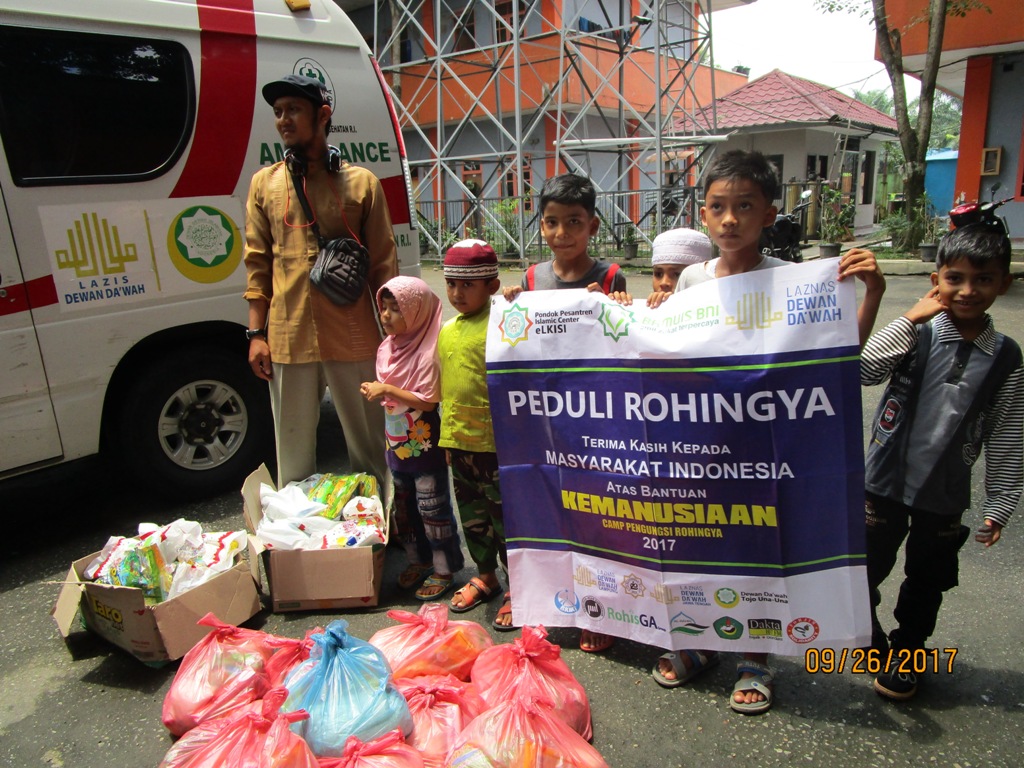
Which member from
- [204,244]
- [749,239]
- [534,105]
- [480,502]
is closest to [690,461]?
[749,239]

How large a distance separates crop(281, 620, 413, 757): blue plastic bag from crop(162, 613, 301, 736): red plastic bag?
0.84ft

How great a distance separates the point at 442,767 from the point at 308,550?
4.11ft

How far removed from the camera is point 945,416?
225cm

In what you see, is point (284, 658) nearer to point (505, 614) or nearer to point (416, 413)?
point (505, 614)

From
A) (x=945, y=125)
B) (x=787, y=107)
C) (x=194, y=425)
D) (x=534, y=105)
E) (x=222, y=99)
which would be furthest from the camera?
(x=945, y=125)

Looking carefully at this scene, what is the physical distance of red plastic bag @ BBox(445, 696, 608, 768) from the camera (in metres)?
1.92

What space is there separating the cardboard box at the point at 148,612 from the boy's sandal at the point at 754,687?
192 centimetres

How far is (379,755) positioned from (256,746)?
321mm

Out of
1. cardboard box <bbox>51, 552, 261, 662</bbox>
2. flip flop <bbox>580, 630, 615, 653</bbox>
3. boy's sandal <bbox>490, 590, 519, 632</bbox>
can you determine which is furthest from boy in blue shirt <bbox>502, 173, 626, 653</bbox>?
cardboard box <bbox>51, 552, 261, 662</bbox>

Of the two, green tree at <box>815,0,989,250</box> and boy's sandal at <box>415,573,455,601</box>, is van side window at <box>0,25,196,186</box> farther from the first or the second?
green tree at <box>815,0,989,250</box>

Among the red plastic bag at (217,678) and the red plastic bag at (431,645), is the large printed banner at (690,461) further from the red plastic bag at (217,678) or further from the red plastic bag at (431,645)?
the red plastic bag at (217,678)

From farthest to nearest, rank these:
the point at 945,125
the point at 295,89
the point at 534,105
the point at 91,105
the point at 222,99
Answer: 1. the point at 945,125
2. the point at 534,105
3. the point at 222,99
4. the point at 91,105
5. the point at 295,89
